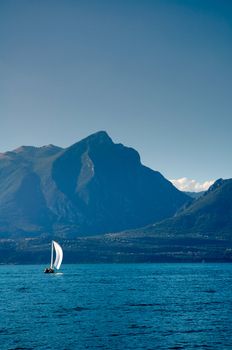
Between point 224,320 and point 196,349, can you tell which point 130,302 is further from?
point 196,349

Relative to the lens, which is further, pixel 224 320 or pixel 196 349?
pixel 224 320

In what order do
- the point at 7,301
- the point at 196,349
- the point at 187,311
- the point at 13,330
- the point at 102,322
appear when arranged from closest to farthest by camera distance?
the point at 196,349
the point at 13,330
the point at 102,322
the point at 187,311
the point at 7,301

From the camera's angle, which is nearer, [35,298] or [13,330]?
[13,330]

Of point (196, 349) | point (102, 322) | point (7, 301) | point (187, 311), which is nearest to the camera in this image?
point (196, 349)

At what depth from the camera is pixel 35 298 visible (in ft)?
642

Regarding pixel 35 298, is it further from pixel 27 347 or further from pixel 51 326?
pixel 27 347

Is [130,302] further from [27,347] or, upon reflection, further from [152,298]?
[27,347]

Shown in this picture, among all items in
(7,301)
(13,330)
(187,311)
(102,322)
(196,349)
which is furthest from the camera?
(7,301)

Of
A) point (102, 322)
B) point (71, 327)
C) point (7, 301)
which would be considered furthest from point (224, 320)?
point (7, 301)

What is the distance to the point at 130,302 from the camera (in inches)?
7087

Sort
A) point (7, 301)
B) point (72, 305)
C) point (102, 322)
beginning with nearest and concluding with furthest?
point (102, 322)
point (72, 305)
point (7, 301)

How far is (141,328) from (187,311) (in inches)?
1274

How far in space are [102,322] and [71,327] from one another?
33.0ft

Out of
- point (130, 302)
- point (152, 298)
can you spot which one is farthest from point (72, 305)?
point (152, 298)
